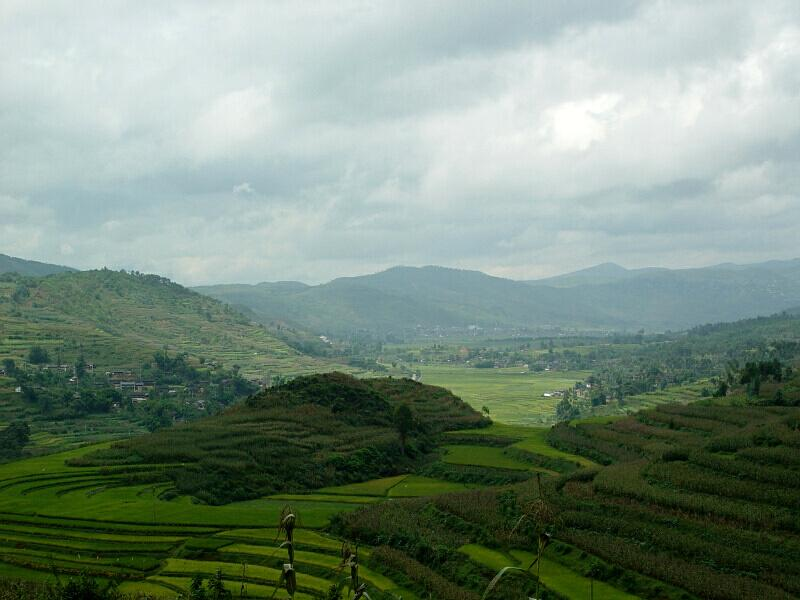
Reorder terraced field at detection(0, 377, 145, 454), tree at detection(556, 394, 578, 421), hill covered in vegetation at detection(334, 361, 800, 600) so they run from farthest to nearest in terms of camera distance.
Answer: tree at detection(556, 394, 578, 421) < terraced field at detection(0, 377, 145, 454) < hill covered in vegetation at detection(334, 361, 800, 600)

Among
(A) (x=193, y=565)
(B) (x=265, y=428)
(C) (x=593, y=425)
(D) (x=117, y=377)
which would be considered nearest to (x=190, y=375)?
(D) (x=117, y=377)

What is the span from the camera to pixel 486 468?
181 feet

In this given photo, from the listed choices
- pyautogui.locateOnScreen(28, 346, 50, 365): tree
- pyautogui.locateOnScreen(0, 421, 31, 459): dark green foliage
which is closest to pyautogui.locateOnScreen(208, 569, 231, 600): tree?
pyautogui.locateOnScreen(0, 421, 31, 459): dark green foliage

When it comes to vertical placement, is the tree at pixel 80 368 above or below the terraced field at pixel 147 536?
above

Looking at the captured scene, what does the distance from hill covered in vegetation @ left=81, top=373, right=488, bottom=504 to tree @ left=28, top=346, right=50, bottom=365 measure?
2644 inches

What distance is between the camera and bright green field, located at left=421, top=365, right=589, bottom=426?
113 m

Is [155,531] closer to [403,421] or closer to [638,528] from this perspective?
[638,528]

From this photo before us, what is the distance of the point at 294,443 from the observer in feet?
186

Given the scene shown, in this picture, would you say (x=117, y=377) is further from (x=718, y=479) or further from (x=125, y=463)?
(x=718, y=479)

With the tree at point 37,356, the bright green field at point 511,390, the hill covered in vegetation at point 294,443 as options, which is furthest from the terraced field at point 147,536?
the tree at point 37,356

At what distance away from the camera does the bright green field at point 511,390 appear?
370ft

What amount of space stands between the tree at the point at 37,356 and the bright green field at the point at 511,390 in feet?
249

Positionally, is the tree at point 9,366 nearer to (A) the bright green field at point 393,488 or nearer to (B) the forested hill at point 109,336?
(B) the forested hill at point 109,336

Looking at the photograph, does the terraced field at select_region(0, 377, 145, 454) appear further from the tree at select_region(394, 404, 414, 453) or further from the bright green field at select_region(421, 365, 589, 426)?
the bright green field at select_region(421, 365, 589, 426)
